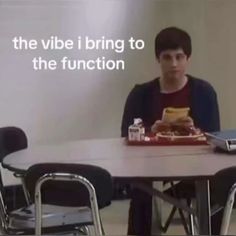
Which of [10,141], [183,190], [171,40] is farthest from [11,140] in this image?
[171,40]

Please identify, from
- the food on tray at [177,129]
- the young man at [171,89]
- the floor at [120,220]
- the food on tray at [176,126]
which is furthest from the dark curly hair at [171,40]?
the floor at [120,220]

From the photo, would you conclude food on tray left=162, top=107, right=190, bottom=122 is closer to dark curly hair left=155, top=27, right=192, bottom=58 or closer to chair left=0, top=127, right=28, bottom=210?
dark curly hair left=155, top=27, right=192, bottom=58

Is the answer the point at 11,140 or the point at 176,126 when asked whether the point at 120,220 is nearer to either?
the point at 176,126

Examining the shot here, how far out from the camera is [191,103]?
477cm

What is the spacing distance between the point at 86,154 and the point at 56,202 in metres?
0.47

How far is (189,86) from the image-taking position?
191 inches

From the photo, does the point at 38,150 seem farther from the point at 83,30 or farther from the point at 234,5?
the point at 234,5

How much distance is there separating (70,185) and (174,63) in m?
2.61

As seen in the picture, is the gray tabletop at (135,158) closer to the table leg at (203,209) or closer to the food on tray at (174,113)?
the table leg at (203,209)

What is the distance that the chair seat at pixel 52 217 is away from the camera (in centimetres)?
280

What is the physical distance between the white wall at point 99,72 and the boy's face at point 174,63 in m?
0.06

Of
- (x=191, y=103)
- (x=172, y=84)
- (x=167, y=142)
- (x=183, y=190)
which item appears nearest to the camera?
(x=167, y=142)

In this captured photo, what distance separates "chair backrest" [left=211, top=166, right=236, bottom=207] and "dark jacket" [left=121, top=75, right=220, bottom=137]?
221cm

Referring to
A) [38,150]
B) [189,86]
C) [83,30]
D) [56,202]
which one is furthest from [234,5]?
[56,202]
